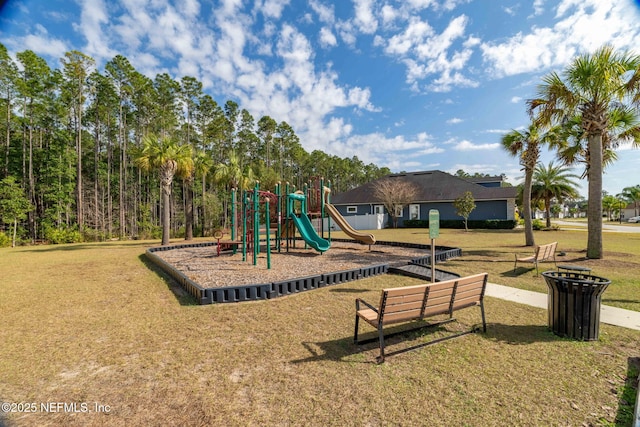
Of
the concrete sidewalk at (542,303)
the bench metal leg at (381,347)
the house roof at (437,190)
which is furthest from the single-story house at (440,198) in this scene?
the bench metal leg at (381,347)

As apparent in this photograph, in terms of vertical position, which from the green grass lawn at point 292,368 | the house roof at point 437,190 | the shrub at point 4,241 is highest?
the house roof at point 437,190

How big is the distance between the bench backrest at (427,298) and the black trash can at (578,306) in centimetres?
97

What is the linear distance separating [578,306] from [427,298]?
2116mm

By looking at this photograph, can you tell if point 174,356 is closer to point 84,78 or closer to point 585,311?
point 585,311

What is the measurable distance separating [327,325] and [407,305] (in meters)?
1.60

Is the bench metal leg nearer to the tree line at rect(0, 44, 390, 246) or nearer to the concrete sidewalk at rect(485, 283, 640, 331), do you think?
the concrete sidewalk at rect(485, 283, 640, 331)

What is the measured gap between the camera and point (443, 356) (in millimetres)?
3531

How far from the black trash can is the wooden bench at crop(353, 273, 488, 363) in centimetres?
96

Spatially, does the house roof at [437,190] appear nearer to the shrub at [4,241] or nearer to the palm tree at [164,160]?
the palm tree at [164,160]

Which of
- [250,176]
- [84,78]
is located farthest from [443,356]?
[84,78]

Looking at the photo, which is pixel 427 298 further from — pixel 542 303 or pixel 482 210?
pixel 482 210

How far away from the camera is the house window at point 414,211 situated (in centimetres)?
3106

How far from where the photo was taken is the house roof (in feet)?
91.1

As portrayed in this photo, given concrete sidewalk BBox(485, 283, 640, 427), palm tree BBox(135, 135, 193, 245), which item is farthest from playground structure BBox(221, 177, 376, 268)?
concrete sidewalk BBox(485, 283, 640, 427)
